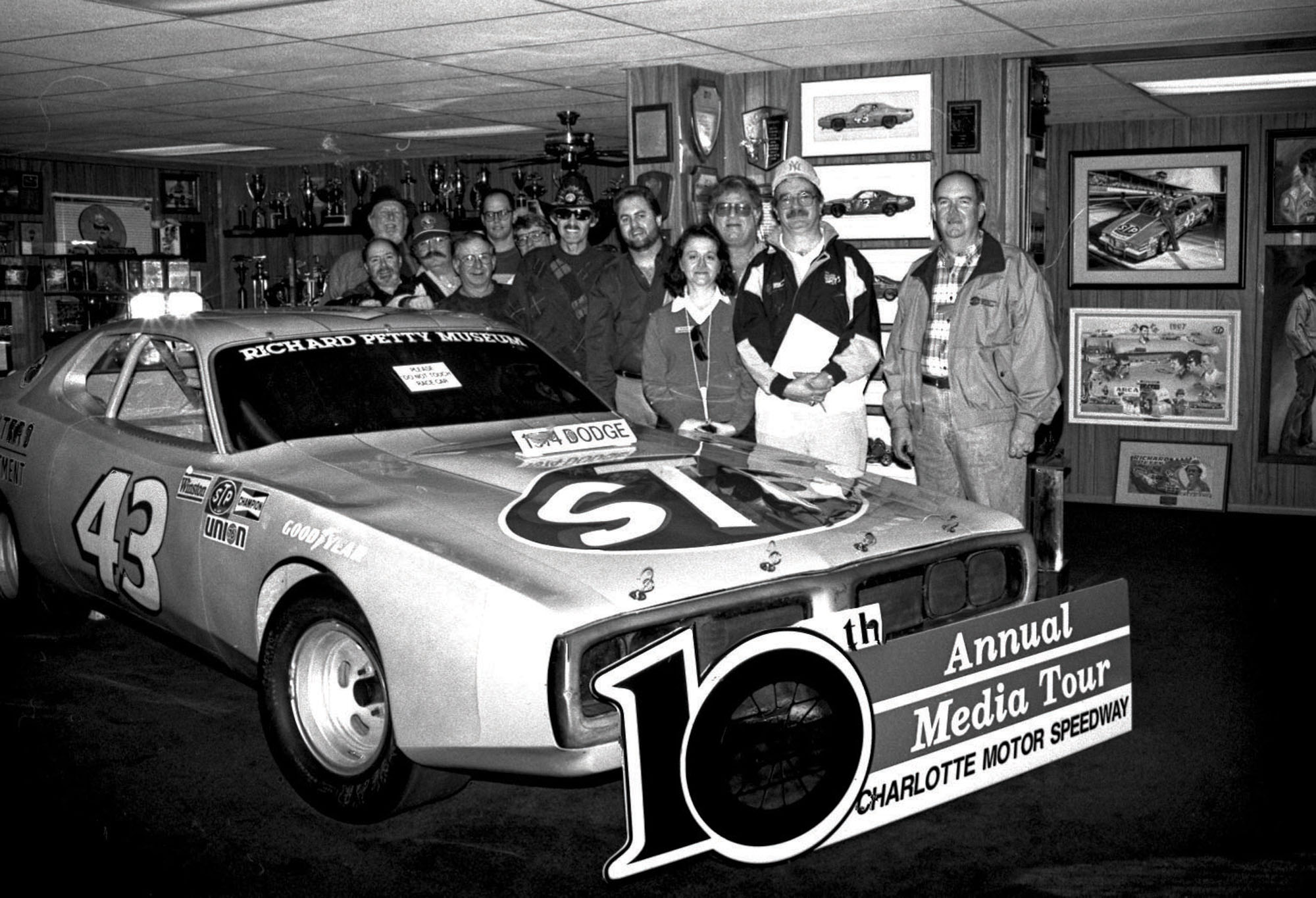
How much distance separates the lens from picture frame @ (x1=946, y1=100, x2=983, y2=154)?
20.5 feet

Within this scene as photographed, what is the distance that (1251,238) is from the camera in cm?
870

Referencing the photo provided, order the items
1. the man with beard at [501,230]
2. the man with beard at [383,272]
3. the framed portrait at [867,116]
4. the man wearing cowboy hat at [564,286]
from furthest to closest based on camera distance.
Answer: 1. the man with beard at [501,230]
2. the man with beard at [383,272]
3. the framed portrait at [867,116]
4. the man wearing cowboy hat at [564,286]

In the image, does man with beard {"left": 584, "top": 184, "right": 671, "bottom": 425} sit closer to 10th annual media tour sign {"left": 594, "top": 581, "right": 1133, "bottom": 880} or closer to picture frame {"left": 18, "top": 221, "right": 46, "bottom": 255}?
10th annual media tour sign {"left": 594, "top": 581, "right": 1133, "bottom": 880}

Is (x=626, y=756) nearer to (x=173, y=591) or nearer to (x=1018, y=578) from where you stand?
(x=1018, y=578)

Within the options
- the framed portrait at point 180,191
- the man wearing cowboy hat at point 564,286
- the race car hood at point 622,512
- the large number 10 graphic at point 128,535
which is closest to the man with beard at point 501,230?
the man wearing cowboy hat at point 564,286

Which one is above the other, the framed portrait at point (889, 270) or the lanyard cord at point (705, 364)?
the framed portrait at point (889, 270)

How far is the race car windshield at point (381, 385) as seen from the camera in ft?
12.7

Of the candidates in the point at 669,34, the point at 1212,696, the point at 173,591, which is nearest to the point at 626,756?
the point at 173,591

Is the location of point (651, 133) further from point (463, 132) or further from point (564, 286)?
point (463, 132)

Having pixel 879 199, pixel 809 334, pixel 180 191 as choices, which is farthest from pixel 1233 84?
pixel 180 191

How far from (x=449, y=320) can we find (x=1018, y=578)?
2.10m

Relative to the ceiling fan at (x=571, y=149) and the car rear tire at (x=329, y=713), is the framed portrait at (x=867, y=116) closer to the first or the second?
the ceiling fan at (x=571, y=149)

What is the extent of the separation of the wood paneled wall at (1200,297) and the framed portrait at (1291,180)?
0.05 metres

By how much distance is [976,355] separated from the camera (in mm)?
5070
